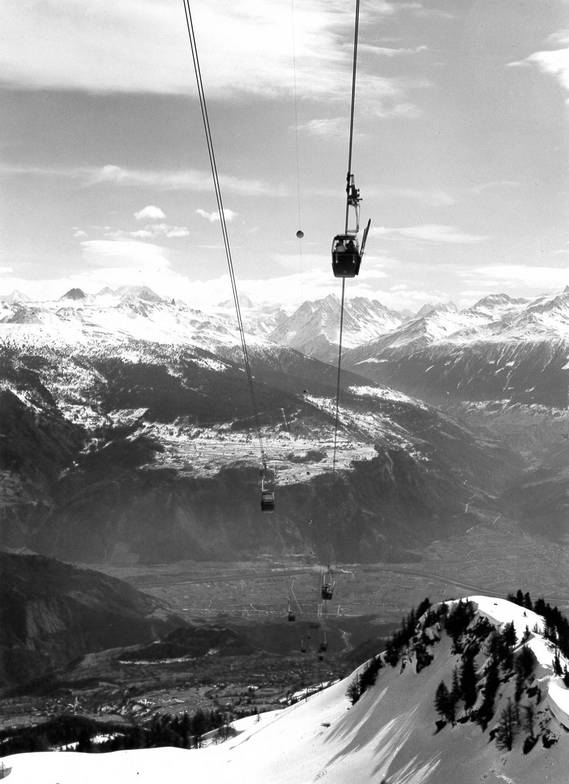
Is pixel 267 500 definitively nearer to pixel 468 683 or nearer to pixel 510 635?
pixel 510 635

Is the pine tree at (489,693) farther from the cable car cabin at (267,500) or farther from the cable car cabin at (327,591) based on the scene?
the cable car cabin at (327,591)

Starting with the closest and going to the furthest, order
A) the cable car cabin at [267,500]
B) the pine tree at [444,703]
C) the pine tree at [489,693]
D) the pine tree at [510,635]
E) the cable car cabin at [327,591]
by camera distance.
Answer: the pine tree at [489,693] < the pine tree at [444,703] < the pine tree at [510,635] < the cable car cabin at [267,500] < the cable car cabin at [327,591]

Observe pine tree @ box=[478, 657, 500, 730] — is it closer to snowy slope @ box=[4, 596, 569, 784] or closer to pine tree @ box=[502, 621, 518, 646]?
snowy slope @ box=[4, 596, 569, 784]

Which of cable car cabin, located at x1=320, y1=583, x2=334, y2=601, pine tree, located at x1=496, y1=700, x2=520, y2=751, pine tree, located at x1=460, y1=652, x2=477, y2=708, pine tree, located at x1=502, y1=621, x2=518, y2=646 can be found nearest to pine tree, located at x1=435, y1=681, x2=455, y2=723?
pine tree, located at x1=460, y1=652, x2=477, y2=708

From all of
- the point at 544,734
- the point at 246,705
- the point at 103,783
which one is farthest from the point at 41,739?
the point at 544,734

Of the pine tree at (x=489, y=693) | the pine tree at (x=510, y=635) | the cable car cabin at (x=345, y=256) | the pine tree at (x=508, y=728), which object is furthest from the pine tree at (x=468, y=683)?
the cable car cabin at (x=345, y=256)

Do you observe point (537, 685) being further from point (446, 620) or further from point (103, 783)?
point (103, 783)
